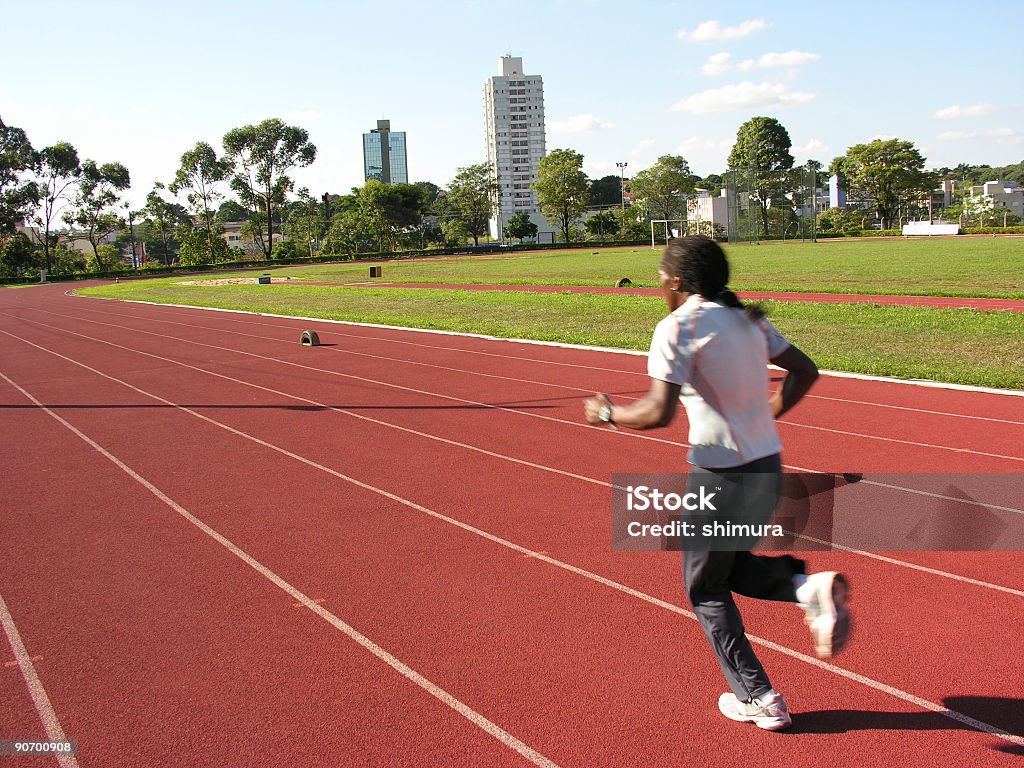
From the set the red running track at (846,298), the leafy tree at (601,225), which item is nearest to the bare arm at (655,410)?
the red running track at (846,298)

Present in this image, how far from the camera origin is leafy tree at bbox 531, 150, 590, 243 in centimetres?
10119

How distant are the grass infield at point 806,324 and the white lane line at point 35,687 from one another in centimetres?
661

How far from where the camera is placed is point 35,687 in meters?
4.21

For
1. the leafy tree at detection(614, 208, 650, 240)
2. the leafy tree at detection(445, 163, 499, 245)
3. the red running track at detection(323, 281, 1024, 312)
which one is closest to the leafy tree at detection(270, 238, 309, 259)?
the leafy tree at detection(445, 163, 499, 245)

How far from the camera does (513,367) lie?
44.4 feet

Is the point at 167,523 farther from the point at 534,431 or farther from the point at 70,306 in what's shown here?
the point at 70,306

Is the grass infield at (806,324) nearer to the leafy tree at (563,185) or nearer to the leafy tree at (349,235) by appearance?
the leafy tree at (349,235)

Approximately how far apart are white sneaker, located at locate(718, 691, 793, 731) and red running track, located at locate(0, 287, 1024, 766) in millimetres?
56

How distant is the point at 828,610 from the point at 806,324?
14927mm

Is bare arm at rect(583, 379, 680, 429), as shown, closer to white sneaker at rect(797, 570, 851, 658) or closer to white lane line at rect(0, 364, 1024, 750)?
white sneaker at rect(797, 570, 851, 658)

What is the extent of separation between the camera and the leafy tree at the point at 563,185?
10119 cm

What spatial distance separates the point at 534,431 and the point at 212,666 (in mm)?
5153

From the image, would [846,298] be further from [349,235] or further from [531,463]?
[349,235]

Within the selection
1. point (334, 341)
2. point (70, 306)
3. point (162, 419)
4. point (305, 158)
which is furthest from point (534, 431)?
point (305, 158)
